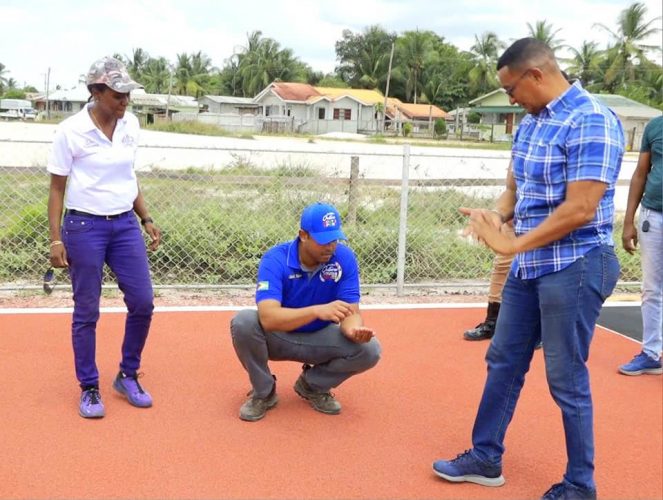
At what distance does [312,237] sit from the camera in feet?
11.6

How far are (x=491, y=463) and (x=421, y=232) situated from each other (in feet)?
15.9

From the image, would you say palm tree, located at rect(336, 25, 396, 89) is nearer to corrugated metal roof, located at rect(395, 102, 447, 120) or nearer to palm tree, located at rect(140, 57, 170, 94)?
corrugated metal roof, located at rect(395, 102, 447, 120)

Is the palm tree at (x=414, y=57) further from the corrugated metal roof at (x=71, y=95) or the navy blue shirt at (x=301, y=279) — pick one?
the navy blue shirt at (x=301, y=279)

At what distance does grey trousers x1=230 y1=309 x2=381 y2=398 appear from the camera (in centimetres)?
381

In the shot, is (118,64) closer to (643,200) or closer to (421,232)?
(643,200)

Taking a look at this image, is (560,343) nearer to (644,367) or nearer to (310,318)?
(310,318)

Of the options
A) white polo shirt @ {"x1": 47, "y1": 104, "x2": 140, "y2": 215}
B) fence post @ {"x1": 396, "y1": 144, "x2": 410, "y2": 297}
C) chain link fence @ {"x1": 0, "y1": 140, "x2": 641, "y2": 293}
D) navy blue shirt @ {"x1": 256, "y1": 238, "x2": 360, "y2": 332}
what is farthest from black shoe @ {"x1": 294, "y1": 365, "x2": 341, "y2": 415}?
fence post @ {"x1": 396, "y1": 144, "x2": 410, "y2": 297}

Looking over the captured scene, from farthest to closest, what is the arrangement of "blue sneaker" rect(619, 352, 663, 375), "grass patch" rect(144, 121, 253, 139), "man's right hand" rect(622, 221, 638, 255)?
1. "grass patch" rect(144, 121, 253, 139)
2. "blue sneaker" rect(619, 352, 663, 375)
3. "man's right hand" rect(622, 221, 638, 255)

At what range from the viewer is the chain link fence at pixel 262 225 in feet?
23.1

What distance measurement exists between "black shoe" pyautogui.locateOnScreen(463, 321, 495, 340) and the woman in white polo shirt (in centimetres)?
266

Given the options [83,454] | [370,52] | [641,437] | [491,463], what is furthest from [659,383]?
[370,52]

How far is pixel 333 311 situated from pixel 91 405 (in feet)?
4.78

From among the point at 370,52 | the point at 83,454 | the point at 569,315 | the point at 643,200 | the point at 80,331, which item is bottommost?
the point at 83,454

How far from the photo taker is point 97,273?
3.81 metres
